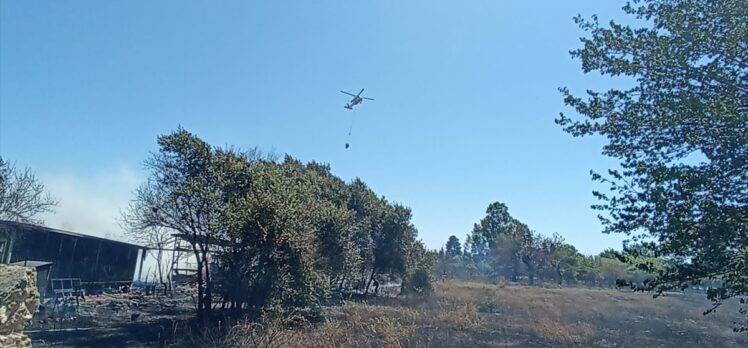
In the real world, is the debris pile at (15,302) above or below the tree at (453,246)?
below

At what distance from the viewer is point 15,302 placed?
549 centimetres

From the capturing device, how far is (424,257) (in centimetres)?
3591

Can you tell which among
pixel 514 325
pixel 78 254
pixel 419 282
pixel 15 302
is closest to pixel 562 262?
pixel 419 282

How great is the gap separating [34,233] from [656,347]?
29.3 m

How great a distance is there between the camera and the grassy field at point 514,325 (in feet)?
40.8

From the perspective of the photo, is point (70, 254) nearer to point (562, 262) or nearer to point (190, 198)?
point (190, 198)

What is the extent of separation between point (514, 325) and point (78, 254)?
24266 millimetres

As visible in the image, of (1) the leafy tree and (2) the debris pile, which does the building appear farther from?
(1) the leafy tree

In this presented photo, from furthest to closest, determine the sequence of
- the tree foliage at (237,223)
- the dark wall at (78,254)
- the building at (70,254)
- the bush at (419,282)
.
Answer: the bush at (419,282) → the dark wall at (78,254) → the building at (70,254) → the tree foliage at (237,223)

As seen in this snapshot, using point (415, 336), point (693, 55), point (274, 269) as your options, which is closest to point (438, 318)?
point (415, 336)

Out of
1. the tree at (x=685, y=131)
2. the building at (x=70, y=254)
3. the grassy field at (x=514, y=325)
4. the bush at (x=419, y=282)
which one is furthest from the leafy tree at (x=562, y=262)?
the tree at (x=685, y=131)

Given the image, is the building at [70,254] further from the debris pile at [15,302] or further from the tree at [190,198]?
the debris pile at [15,302]

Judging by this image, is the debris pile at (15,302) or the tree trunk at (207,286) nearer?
Answer: the debris pile at (15,302)

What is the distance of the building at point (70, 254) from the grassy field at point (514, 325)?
14.6 metres
